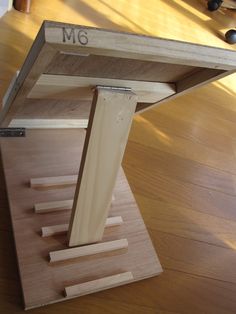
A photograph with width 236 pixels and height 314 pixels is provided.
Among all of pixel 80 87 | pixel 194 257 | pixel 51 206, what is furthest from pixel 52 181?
pixel 194 257

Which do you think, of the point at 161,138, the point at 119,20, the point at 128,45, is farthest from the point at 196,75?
the point at 119,20

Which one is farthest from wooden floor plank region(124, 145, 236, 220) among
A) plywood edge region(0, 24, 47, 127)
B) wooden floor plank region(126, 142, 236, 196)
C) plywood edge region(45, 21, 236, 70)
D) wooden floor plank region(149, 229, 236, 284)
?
plywood edge region(45, 21, 236, 70)

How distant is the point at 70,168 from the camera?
2.87ft

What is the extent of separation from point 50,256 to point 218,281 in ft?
1.33

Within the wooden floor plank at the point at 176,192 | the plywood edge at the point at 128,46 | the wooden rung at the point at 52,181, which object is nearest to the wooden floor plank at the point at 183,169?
the wooden floor plank at the point at 176,192

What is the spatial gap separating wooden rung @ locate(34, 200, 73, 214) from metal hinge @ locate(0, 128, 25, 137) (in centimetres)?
21

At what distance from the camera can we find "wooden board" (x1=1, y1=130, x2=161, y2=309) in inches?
26.5

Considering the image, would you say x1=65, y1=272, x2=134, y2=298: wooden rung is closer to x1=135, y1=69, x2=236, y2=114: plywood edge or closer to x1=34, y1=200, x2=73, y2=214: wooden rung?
x1=34, y1=200, x2=73, y2=214: wooden rung

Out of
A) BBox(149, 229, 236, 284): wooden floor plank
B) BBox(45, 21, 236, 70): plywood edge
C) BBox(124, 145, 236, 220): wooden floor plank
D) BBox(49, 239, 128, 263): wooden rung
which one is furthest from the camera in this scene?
BBox(124, 145, 236, 220): wooden floor plank

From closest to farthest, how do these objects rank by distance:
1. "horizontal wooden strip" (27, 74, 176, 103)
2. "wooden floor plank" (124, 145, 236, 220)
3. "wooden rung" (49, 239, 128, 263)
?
"horizontal wooden strip" (27, 74, 176, 103), "wooden rung" (49, 239, 128, 263), "wooden floor plank" (124, 145, 236, 220)

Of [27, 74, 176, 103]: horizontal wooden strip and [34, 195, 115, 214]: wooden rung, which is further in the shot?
[34, 195, 115, 214]: wooden rung

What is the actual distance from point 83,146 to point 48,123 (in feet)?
0.63

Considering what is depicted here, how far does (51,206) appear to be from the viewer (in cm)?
77

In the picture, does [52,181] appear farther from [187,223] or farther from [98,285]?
[187,223]
